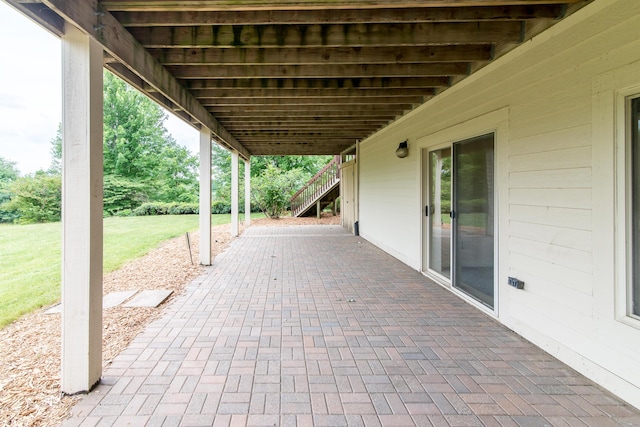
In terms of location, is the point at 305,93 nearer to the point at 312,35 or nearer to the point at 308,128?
the point at 312,35

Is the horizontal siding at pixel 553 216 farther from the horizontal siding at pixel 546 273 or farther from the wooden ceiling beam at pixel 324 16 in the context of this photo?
the wooden ceiling beam at pixel 324 16

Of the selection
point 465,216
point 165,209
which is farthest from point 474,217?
point 165,209

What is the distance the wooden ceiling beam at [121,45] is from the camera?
2.00 m

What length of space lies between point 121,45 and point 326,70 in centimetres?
215

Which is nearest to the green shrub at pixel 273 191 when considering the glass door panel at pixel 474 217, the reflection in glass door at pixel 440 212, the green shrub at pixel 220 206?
the green shrub at pixel 220 206

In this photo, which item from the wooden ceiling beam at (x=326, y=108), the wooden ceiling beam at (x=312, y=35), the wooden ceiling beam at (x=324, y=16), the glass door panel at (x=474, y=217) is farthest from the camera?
the wooden ceiling beam at (x=326, y=108)

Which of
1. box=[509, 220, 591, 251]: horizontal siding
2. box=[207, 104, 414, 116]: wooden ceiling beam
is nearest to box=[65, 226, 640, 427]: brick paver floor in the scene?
box=[509, 220, 591, 251]: horizontal siding

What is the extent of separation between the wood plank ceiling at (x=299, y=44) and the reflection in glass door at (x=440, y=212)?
1.04m

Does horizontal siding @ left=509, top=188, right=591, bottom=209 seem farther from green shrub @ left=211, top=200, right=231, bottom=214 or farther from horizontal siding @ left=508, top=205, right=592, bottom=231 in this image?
green shrub @ left=211, top=200, right=231, bottom=214

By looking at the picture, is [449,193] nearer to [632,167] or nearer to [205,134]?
[632,167]

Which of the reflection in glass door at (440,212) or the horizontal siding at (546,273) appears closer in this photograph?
the horizontal siding at (546,273)

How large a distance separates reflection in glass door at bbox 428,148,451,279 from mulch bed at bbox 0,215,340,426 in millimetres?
3784

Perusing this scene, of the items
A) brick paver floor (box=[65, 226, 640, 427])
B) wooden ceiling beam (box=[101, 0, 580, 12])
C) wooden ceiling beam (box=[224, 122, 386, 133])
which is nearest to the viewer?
brick paver floor (box=[65, 226, 640, 427])

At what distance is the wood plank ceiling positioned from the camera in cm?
236
